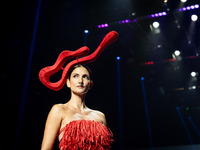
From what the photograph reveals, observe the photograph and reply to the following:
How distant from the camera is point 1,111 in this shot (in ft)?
8.20

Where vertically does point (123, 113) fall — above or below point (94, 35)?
below

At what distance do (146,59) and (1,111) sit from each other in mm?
4240

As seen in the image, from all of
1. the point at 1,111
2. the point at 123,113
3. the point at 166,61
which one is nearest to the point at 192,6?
the point at 166,61

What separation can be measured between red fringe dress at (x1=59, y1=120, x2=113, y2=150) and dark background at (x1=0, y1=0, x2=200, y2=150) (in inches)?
63.8

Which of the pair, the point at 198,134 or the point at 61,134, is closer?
the point at 61,134

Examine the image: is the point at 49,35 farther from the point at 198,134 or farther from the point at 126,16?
the point at 198,134

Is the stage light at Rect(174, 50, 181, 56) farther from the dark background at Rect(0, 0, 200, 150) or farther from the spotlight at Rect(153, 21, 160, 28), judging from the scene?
the spotlight at Rect(153, 21, 160, 28)

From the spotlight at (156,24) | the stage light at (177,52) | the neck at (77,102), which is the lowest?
the neck at (77,102)

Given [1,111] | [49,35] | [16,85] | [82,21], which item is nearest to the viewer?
[1,111]

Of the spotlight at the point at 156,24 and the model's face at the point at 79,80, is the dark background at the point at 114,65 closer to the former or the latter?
the spotlight at the point at 156,24

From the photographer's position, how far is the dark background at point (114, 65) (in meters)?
2.79

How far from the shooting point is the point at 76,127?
1.34 meters

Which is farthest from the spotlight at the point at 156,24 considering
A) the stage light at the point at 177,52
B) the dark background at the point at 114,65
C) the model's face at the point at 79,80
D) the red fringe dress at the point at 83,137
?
the red fringe dress at the point at 83,137

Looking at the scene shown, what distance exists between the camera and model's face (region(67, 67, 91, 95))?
156cm
